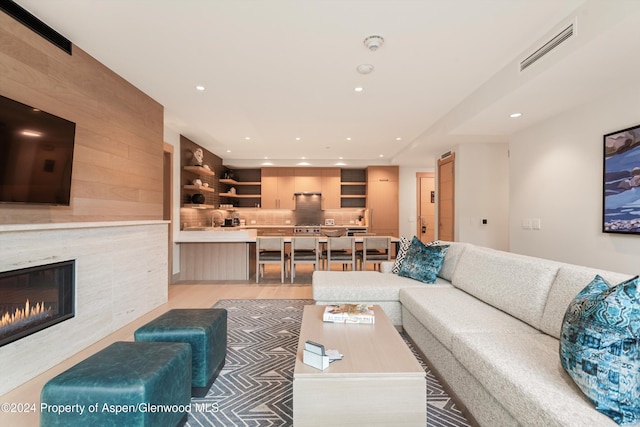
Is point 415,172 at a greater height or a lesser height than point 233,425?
greater

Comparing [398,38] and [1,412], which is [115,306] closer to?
[1,412]

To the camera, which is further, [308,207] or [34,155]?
[308,207]

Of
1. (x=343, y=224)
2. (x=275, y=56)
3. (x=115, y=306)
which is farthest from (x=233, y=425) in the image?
(x=343, y=224)

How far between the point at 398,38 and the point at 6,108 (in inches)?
114

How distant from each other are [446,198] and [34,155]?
6.01 m

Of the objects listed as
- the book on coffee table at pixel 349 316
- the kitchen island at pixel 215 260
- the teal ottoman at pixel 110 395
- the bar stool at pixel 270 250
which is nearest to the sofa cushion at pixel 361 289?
the book on coffee table at pixel 349 316

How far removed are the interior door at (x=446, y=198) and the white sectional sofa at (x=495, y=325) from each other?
2636mm

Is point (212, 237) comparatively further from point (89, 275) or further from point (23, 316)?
point (23, 316)

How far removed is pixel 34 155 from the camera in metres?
2.23

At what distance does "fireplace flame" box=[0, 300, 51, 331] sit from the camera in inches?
80.2

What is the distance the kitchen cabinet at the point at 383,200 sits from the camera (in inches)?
322

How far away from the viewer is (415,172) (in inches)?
332

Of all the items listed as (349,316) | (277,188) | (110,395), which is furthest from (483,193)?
(110,395)

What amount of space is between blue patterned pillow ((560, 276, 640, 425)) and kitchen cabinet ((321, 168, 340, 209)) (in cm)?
712
